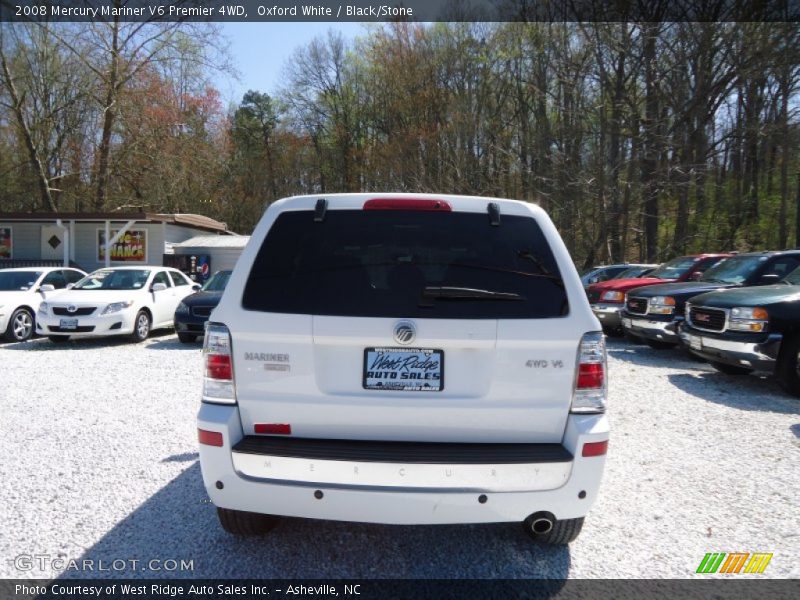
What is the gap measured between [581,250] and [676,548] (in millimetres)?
24928

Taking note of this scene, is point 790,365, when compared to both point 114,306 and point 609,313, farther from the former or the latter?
point 114,306

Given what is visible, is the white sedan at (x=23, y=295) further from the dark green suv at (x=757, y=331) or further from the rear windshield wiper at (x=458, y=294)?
the dark green suv at (x=757, y=331)

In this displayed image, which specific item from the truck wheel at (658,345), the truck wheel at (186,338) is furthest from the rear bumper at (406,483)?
the truck wheel at (186,338)

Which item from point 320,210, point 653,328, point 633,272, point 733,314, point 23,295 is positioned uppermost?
point 320,210

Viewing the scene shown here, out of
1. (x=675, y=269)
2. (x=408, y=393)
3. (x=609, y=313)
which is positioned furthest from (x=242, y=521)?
(x=675, y=269)

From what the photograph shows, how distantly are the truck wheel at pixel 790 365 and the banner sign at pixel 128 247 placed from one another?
2294 cm

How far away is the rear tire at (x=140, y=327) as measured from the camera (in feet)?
38.4

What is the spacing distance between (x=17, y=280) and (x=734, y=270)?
1430 centimetres

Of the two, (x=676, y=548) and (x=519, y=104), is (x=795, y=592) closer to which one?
(x=676, y=548)

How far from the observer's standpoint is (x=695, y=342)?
8.06 m

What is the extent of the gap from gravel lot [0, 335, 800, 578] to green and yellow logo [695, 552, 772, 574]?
0.17 feet

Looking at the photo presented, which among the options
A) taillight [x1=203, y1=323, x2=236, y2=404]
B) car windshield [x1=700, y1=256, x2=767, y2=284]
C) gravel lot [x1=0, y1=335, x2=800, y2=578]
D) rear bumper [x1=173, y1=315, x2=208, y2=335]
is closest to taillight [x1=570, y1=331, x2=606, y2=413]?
gravel lot [x1=0, y1=335, x2=800, y2=578]

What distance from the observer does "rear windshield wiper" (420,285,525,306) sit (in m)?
2.73

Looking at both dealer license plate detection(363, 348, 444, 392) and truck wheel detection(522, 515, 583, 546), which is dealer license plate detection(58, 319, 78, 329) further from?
truck wheel detection(522, 515, 583, 546)
